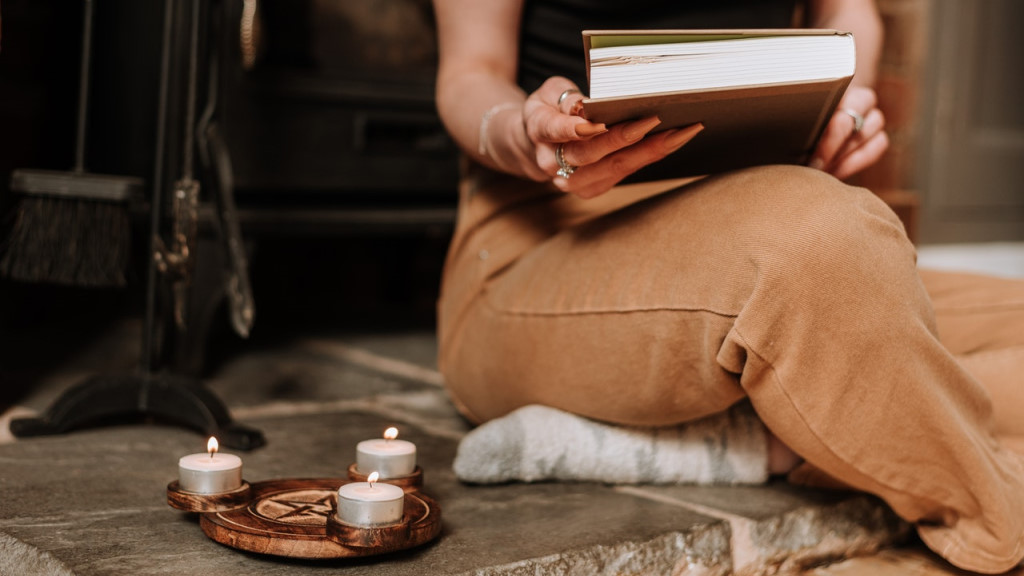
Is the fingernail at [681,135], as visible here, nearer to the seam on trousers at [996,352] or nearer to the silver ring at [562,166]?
the silver ring at [562,166]

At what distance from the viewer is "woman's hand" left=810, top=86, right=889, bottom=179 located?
90 centimetres

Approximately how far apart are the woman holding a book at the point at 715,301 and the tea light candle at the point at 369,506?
22cm

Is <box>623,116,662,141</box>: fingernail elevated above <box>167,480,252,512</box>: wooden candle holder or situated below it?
above

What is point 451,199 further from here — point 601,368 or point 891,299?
point 891,299

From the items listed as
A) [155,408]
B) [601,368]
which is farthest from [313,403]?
[601,368]

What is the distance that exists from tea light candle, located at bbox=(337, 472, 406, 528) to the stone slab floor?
0.11 feet

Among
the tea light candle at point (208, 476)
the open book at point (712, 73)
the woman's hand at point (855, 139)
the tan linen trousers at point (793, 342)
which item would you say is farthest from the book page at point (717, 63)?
the tea light candle at point (208, 476)

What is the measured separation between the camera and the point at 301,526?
26.4 inches

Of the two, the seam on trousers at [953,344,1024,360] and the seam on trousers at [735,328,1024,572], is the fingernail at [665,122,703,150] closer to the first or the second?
the seam on trousers at [735,328,1024,572]

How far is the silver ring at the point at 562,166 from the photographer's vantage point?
711 millimetres

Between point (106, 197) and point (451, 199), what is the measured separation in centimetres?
77

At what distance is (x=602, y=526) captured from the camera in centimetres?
78

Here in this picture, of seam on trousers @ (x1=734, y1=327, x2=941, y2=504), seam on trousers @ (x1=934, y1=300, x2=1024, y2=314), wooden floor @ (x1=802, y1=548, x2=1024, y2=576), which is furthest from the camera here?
seam on trousers @ (x1=934, y1=300, x2=1024, y2=314)

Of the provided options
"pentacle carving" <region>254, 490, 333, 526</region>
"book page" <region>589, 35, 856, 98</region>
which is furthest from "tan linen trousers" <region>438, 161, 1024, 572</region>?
"pentacle carving" <region>254, 490, 333, 526</region>
